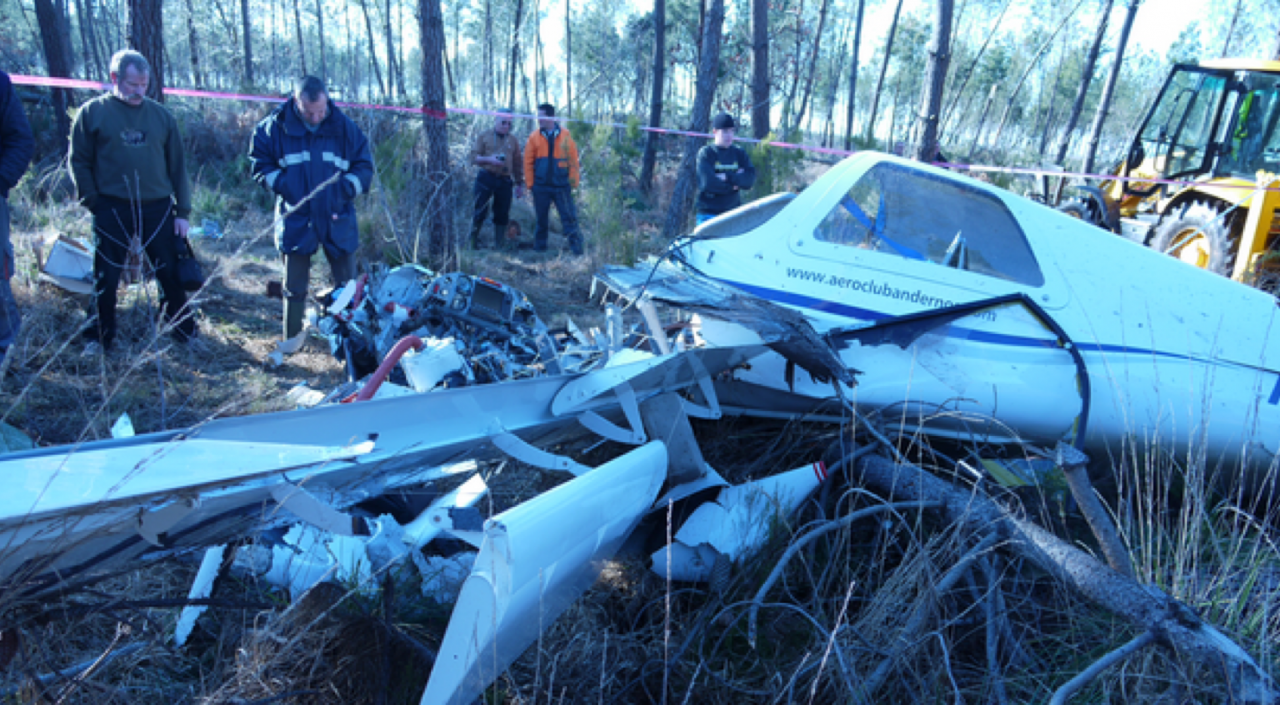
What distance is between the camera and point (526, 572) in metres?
1.75

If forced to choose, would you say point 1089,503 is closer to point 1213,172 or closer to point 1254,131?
point 1213,172

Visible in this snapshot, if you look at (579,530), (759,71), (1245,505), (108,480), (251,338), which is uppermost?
(759,71)

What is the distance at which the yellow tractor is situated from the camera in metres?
7.35

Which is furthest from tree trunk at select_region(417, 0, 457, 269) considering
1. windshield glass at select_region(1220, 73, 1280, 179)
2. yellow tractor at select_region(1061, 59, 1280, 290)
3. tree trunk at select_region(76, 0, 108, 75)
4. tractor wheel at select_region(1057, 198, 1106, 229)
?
tree trunk at select_region(76, 0, 108, 75)

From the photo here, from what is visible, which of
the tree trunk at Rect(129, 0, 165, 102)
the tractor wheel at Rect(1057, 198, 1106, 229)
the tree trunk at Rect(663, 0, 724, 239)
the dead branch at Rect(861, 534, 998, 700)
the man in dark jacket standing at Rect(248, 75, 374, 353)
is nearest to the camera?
the dead branch at Rect(861, 534, 998, 700)

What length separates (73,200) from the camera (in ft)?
26.5

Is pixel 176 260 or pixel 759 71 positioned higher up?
pixel 759 71

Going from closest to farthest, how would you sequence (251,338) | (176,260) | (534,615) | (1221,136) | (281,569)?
(534,615), (281,569), (176,260), (251,338), (1221,136)

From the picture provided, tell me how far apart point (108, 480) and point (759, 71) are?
1257 cm

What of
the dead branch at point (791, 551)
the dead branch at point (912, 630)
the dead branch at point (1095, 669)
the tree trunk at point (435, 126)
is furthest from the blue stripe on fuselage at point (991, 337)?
the tree trunk at point (435, 126)

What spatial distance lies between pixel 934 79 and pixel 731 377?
6.85 meters

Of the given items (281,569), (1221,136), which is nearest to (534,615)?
(281,569)

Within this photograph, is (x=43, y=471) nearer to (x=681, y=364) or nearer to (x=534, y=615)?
(x=534, y=615)

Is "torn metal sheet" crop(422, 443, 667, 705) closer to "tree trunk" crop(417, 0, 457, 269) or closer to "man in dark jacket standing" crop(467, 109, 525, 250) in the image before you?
"tree trunk" crop(417, 0, 457, 269)
